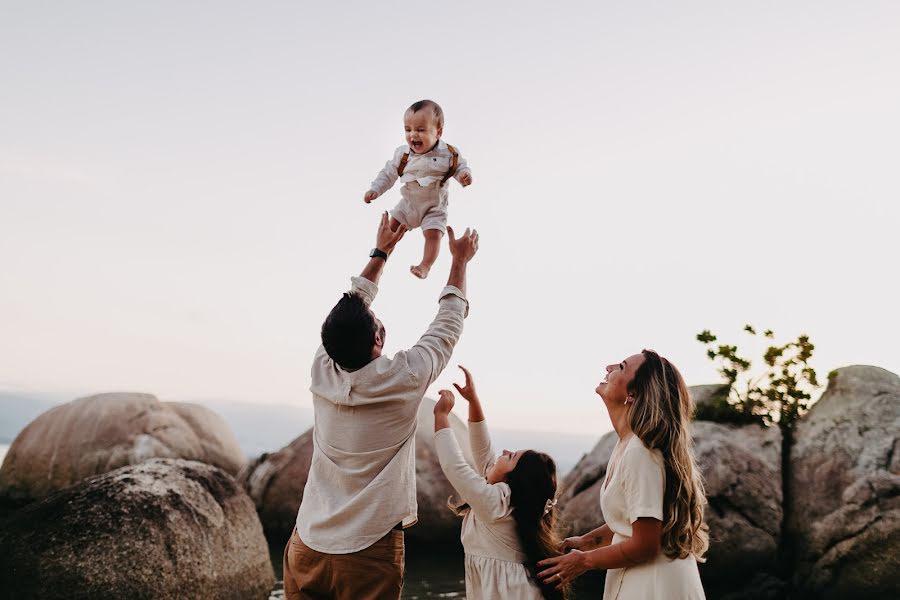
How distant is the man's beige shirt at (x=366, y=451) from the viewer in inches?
151

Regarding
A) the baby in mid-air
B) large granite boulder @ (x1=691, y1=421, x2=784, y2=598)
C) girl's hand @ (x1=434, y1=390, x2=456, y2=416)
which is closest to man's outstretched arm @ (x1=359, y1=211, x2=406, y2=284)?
the baby in mid-air

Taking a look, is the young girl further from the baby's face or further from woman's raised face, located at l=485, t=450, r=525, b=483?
the baby's face

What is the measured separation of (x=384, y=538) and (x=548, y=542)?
916 millimetres

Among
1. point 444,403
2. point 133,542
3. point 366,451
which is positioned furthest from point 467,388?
point 133,542

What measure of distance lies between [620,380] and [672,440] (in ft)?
1.32

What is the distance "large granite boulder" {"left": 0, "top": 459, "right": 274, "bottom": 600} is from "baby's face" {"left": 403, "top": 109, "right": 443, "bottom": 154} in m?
3.91

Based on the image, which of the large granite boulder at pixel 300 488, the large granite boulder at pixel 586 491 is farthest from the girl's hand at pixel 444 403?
the large granite boulder at pixel 300 488

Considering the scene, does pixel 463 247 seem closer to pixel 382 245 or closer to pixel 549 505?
pixel 382 245

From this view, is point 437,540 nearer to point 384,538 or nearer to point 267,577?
point 267,577

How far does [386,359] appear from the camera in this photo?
393 cm

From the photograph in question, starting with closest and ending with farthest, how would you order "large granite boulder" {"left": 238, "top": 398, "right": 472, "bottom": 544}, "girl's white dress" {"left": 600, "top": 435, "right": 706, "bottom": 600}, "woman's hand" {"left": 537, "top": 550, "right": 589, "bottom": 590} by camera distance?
"girl's white dress" {"left": 600, "top": 435, "right": 706, "bottom": 600} → "woman's hand" {"left": 537, "top": 550, "right": 589, "bottom": 590} → "large granite boulder" {"left": 238, "top": 398, "right": 472, "bottom": 544}

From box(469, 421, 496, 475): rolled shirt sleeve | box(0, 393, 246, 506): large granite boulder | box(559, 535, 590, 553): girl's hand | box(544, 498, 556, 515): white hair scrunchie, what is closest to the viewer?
box(544, 498, 556, 515): white hair scrunchie

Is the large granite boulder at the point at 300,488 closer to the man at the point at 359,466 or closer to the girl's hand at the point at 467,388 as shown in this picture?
the girl's hand at the point at 467,388

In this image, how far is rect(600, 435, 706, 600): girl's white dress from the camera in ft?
12.4
